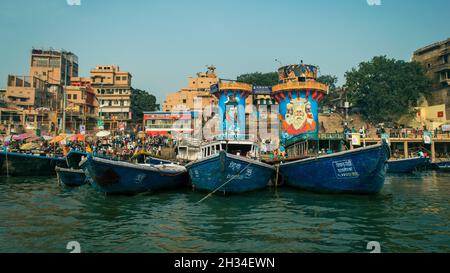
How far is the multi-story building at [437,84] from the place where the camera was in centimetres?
5338

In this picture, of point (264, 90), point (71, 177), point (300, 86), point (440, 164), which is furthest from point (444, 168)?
point (71, 177)

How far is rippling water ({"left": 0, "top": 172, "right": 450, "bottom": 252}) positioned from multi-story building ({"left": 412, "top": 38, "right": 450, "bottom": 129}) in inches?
1950

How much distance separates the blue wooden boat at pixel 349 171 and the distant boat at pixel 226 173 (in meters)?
2.55

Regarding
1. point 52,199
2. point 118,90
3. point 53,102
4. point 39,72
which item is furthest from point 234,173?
point 39,72

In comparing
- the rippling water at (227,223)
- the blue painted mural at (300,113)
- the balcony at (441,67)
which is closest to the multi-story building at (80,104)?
the blue painted mural at (300,113)

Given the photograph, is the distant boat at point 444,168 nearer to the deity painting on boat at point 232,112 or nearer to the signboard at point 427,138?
the signboard at point 427,138

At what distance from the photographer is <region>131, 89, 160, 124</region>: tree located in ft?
216

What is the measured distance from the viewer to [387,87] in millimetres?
57438

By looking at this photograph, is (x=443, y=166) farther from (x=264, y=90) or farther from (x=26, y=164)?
(x=26, y=164)

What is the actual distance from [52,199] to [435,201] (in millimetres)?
17087

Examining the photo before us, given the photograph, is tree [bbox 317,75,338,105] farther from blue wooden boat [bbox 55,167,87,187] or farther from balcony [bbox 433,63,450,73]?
blue wooden boat [bbox 55,167,87,187]

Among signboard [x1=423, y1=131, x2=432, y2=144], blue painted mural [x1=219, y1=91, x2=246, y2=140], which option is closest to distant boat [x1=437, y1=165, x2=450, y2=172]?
signboard [x1=423, y1=131, x2=432, y2=144]

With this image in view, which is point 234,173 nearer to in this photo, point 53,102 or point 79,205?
point 79,205

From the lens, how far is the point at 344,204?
1174cm
